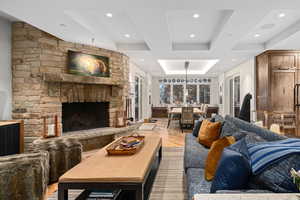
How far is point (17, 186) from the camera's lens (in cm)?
174

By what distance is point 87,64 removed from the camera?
14.3ft

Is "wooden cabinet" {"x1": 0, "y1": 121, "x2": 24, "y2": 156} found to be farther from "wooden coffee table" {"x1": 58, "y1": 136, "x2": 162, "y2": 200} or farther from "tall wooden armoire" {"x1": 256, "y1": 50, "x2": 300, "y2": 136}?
"tall wooden armoire" {"x1": 256, "y1": 50, "x2": 300, "y2": 136}

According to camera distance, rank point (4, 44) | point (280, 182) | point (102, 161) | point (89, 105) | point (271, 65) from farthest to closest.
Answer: point (271, 65)
point (89, 105)
point (4, 44)
point (102, 161)
point (280, 182)

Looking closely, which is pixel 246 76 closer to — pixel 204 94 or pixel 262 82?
pixel 262 82

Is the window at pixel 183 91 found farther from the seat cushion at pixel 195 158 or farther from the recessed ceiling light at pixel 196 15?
the seat cushion at pixel 195 158

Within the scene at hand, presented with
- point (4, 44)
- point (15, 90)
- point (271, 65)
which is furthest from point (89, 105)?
point (271, 65)

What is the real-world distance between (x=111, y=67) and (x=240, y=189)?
4247 mm

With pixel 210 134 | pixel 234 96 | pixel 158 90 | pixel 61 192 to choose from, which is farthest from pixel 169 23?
pixel 158 90

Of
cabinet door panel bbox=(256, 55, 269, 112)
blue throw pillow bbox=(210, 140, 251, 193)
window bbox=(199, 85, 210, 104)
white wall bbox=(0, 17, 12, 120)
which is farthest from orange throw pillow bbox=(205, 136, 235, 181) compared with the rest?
window bbox=(199, 85, 210, 104)

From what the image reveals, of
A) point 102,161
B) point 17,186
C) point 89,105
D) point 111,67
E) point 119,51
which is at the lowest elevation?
point 17,186

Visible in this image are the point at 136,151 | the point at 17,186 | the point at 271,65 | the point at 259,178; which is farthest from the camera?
the point at 271,65

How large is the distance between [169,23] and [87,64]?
2.14 metres

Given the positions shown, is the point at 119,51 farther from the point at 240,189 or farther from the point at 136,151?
the point at 240,189

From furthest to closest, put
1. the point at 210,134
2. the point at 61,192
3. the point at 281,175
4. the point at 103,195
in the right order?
the point at 210,134 → the point at 103,195 → the point at 61,192 → the point at 281,175
